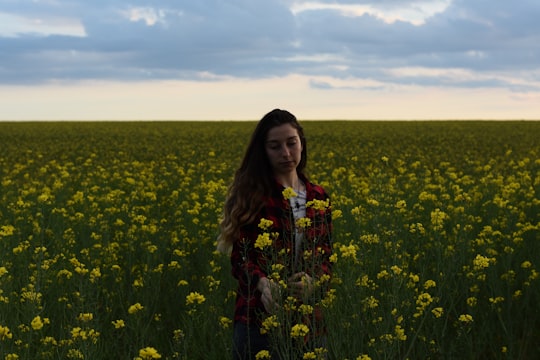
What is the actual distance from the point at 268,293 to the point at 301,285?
0.17 m

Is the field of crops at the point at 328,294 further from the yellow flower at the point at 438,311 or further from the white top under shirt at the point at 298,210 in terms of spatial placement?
the white top under shirt at the point at 298,210

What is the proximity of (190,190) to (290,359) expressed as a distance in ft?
25.4

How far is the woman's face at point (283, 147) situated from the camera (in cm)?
359

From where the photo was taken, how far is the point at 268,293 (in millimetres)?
3248

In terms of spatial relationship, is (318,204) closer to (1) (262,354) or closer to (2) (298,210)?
(2) (298,210)

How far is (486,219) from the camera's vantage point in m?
7.68

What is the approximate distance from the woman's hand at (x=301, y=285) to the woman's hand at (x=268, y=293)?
0.35 feet

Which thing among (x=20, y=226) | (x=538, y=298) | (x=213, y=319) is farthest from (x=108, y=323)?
(x=538, y=298)

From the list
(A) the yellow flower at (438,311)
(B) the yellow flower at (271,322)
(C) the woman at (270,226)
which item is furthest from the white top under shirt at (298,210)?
(A) the yellow flower at (438,311)

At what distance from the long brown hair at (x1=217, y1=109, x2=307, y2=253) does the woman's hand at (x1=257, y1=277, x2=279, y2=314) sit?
0.35 metres

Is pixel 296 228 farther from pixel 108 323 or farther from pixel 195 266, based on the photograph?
pixel 195 266

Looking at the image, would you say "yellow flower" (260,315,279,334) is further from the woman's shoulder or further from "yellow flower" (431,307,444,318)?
"yellow flower" (431,307,444,318)

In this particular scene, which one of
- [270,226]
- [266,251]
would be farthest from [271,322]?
[270,226]

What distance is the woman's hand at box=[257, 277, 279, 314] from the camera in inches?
124
